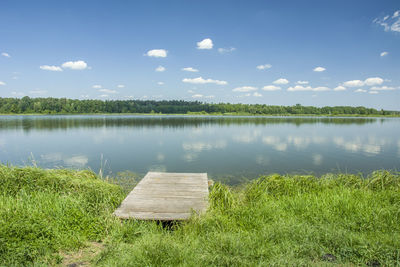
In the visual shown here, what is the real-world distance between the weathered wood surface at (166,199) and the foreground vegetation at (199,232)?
0.24m

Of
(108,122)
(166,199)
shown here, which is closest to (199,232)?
(166,199)

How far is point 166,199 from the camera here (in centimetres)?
527

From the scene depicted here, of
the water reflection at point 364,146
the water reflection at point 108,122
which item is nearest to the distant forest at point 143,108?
the water reflection at point 108,122

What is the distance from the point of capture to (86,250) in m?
3.43

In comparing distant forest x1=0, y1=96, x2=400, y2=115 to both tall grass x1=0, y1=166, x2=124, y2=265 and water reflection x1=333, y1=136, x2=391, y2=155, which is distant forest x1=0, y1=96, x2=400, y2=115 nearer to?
water reflection x1=333, y1=136, x2=391, y2=155

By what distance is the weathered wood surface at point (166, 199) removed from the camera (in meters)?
4.48

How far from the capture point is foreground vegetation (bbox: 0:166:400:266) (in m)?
2.97

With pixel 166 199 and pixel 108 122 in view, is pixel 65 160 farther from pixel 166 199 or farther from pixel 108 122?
pixel 108 122

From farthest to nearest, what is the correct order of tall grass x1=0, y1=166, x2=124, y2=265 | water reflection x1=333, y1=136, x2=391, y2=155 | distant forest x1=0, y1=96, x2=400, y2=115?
distant forest x1=0, y1=96, x2=400, y2=115, water reflection x1=333, y1=136, x2=391, y2=155, tall grass x1=0, y1=166, x2=124, y2=265

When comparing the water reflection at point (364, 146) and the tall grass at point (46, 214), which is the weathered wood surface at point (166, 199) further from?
the water reflection at point (364, 146)

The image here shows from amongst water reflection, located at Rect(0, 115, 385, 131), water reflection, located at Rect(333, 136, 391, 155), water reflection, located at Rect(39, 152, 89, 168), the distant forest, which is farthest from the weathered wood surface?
the distant forest

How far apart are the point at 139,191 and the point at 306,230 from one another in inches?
166

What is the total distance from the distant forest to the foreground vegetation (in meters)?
129

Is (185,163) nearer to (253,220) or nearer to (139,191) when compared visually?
(139,191)
